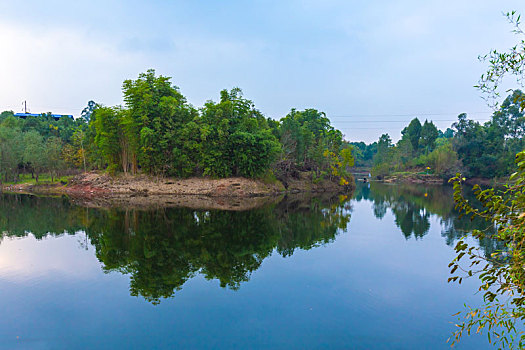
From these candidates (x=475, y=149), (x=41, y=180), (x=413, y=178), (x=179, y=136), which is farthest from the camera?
(x=413, y=178)

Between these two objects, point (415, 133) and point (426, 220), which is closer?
point (426, 220)

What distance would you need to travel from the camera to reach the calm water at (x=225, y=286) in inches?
363

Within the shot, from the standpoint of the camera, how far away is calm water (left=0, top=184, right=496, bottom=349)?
30.3 ft

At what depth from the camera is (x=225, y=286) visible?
12812 millimetres

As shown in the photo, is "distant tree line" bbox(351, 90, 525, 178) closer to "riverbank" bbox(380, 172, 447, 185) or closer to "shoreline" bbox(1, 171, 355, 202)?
"riverbank" bbox(380, 172, 447, 185)

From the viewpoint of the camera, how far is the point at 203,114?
47562 mm

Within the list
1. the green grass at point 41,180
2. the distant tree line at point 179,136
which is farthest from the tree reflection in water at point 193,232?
the green grass at point 41,180

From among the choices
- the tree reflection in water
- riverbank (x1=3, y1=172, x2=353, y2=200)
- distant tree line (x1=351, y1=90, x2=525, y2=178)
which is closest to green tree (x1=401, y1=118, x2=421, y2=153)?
distant tree line (x1=351, y1=90, x2=525, y2=178)

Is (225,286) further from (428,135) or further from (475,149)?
(428,135)

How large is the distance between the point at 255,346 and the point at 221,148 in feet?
126

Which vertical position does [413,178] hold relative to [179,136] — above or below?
below

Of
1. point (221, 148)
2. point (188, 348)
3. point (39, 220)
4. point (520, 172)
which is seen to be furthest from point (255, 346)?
point (221, 148)

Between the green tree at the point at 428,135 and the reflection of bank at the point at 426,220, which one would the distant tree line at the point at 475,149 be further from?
the reflection of bank at the point at 426,220

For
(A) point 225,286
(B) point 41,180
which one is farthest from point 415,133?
(A) point 225,286
